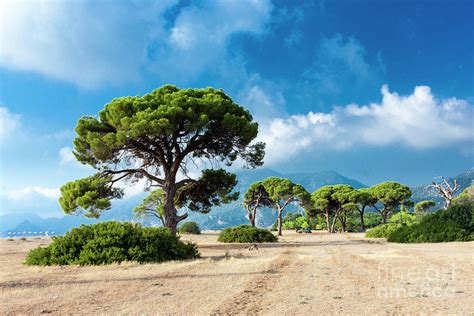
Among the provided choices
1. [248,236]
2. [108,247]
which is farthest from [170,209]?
[108,247]

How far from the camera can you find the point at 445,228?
22.5 m

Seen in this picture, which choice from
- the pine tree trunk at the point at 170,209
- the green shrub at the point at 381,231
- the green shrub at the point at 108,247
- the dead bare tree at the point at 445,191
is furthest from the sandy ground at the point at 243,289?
the dead bare tree at the point at 445,191

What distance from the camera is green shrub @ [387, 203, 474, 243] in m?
21.8

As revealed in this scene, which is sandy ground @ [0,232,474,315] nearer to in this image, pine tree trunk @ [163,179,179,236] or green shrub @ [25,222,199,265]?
green shrub @ [25,222,199,265]

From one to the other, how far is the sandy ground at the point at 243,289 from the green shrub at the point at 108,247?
0.74 m

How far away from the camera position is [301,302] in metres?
5.71

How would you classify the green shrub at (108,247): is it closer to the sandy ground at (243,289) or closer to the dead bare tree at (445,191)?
the sandy ground at (243,289)

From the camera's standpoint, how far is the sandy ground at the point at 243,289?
5.36m

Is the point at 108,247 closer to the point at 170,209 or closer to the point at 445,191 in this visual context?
the point at 170,209

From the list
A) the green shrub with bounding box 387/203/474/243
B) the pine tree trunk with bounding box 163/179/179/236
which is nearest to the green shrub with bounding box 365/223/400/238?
the green shrub with bounding box 387/203/474/243

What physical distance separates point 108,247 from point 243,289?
613cm

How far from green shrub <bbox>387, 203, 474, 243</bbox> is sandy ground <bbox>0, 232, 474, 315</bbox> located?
12.9 metres

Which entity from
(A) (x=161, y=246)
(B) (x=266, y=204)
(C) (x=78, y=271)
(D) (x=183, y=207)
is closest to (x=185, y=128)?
(D) (x=183, y=207)

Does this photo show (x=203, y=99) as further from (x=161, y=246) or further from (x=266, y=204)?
(x=266, y=204)
